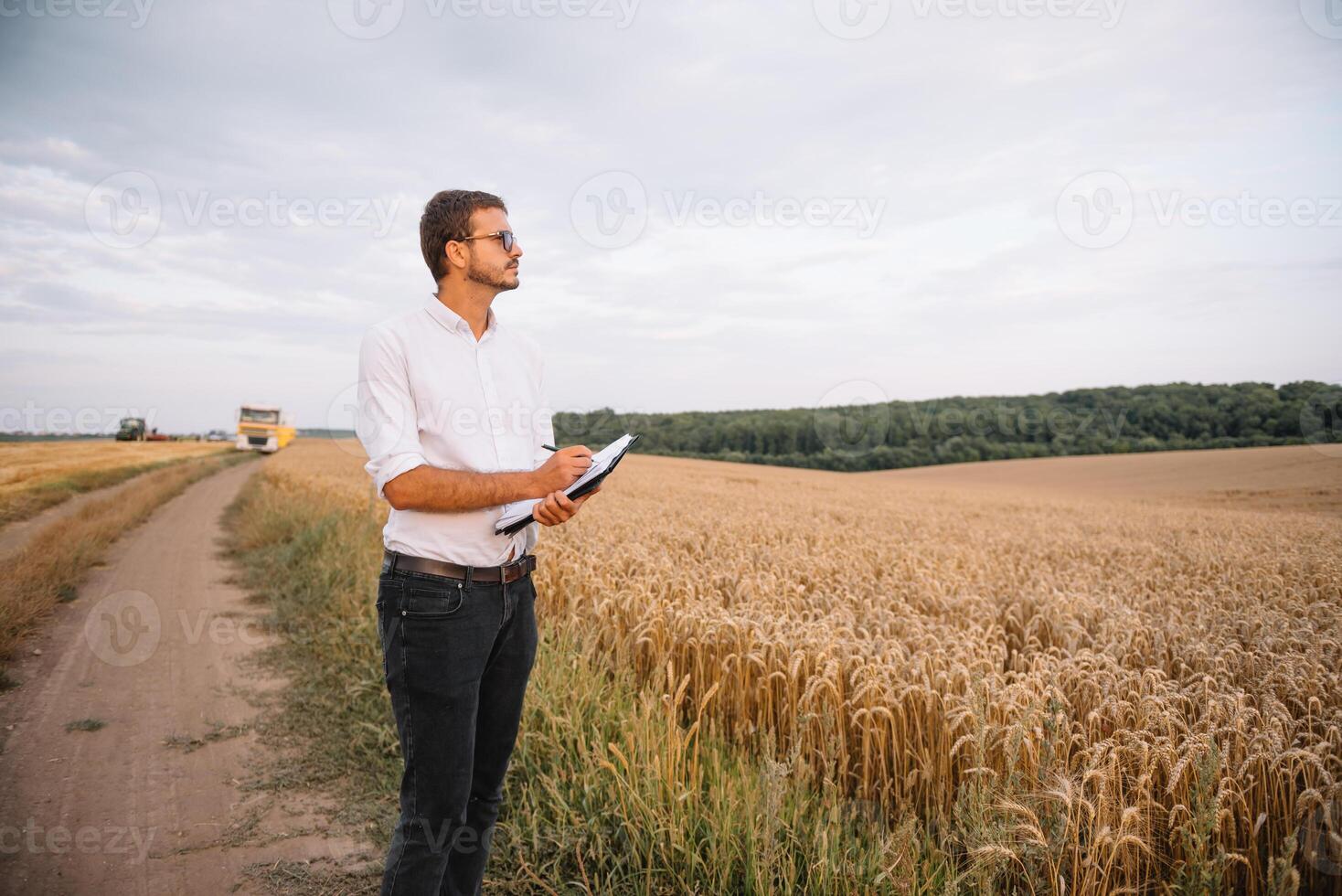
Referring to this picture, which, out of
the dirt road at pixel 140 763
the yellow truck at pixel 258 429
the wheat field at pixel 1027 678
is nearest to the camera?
the wheat field at pixel 1027 678

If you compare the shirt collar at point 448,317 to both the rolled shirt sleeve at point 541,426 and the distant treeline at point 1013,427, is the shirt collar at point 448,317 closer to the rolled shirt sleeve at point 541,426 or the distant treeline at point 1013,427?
the rolled shirt sleeve at point 541,426

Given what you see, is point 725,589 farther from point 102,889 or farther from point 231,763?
point 102,889

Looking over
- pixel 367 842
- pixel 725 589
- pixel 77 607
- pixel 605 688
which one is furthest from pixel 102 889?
pixel 77 607

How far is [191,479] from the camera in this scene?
27.1m

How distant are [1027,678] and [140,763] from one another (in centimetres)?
569

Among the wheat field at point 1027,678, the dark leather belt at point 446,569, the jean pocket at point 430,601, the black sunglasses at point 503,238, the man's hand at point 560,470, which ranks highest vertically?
the black sunglasses at point 503,238

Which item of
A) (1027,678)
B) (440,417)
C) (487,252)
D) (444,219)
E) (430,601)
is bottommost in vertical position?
(1027,678)

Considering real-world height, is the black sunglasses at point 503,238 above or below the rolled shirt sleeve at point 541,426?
above

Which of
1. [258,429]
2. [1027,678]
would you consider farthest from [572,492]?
[258,429]

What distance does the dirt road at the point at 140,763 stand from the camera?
127 inches

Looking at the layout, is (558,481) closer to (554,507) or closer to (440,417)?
(554,507)

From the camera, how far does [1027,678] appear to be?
4113 millimetres

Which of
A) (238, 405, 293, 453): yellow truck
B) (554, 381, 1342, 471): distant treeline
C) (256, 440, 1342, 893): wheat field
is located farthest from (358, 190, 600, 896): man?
(238, 405, 293, 453): yellow truck

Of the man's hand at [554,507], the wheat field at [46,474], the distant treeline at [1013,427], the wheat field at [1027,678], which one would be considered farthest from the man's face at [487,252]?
the distant treeline at [1013,427]
